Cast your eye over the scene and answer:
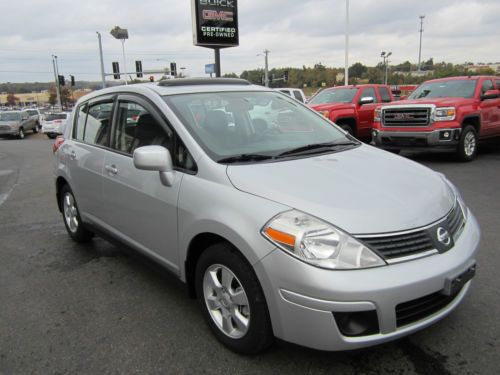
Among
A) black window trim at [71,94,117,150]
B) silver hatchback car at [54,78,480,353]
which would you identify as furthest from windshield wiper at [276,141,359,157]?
black window trim at [71,94,117,150]

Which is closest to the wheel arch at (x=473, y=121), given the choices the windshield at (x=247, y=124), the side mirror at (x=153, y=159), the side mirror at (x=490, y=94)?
the side mirror at (x=490, y=94)

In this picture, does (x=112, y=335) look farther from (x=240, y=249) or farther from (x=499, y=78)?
(x=499, y=78)

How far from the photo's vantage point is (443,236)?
8.19 feet

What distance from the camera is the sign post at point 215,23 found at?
20.8 metres

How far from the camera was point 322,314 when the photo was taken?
2195mm

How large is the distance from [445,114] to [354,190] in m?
7.78

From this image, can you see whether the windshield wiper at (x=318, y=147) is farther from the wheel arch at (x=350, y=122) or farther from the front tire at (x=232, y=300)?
the wheel arch at (x=350, y=122)

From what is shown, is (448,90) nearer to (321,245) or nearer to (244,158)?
(244,158)

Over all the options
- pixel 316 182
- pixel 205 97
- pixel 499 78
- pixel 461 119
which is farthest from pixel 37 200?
pixel 499 78

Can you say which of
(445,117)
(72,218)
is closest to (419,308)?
(72,218)

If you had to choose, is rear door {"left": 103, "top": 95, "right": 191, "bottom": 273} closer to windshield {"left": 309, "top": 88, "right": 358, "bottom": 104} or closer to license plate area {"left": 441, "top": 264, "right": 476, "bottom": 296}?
license plate area {"left": 441, "top": 264, "right": 476, "bottom": 296}

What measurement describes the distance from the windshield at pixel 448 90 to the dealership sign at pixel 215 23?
1319 cm

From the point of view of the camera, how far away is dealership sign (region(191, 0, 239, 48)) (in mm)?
20750

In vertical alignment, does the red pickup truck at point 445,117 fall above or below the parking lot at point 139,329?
above
